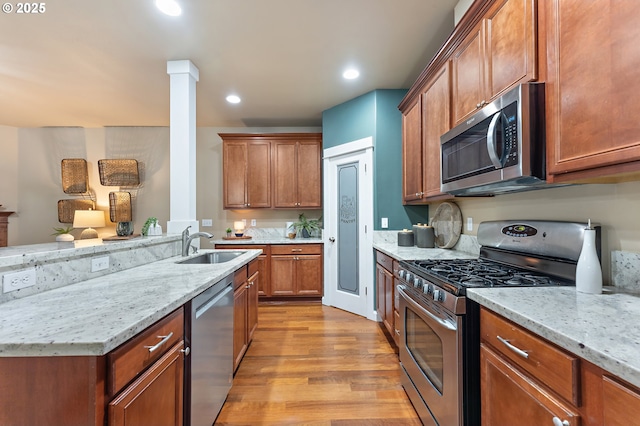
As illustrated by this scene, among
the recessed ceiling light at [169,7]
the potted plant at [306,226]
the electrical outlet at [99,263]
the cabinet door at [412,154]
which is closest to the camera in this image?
the electrical outlet at [99,263]

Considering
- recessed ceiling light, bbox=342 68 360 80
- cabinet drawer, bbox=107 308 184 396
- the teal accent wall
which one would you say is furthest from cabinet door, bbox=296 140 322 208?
cabinet drawer, bbox=107 308 184 396

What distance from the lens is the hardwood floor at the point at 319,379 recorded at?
1.73m

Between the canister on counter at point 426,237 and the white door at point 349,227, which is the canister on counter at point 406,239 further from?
the white door at point 349,227

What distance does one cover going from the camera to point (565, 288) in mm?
1193

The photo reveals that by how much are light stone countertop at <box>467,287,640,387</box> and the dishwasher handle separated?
1.29 meters

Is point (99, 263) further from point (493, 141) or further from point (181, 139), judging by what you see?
point (493, 141)

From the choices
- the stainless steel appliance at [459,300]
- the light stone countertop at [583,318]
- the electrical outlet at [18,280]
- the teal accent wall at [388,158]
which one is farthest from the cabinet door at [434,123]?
the electrical outlet at [18,280]

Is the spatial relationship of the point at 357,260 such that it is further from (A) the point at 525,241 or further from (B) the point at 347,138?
(A) the point at 525,241

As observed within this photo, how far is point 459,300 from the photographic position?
1210 millimetres

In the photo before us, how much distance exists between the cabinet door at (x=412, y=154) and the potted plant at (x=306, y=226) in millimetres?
1759

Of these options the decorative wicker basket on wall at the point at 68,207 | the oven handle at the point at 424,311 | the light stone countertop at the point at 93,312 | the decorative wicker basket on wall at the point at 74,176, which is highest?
the decorative wicker basket on wall at the point at 74,176

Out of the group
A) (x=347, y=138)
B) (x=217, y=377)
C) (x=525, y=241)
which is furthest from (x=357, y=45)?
(x=217, y=377)

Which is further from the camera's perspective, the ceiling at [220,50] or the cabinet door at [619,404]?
the ceiling at [220,50]

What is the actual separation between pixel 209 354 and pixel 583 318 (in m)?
1.65
